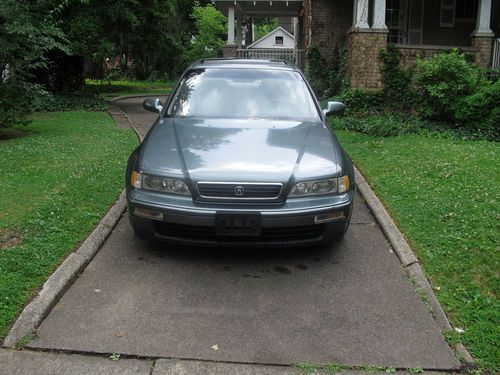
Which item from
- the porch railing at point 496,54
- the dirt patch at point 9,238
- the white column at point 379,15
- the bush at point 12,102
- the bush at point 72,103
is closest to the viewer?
the dirt patch at point 9,238

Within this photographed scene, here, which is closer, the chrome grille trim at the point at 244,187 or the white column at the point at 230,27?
the chrome grille trim at the point at 244,187

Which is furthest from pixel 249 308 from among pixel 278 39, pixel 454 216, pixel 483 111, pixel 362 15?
pixel 278 39

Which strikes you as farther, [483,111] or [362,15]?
[362,15]

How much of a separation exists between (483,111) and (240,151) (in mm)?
7580

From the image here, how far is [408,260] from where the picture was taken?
4.77 meters

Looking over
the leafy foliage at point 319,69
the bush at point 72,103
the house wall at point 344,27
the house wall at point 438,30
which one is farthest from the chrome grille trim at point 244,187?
the house wall at point 438,30

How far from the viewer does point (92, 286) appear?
4.28 m

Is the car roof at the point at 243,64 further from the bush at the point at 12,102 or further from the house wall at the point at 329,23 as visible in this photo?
the house wall at the point at 329,23

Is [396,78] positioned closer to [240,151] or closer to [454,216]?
[454,216]

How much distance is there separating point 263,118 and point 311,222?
1651mm

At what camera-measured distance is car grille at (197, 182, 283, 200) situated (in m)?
4.34

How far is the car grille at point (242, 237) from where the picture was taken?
14.5 feet

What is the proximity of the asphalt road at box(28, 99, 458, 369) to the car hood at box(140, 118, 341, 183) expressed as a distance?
0.82 meters

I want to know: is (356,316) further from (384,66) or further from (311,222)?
(384,66)
